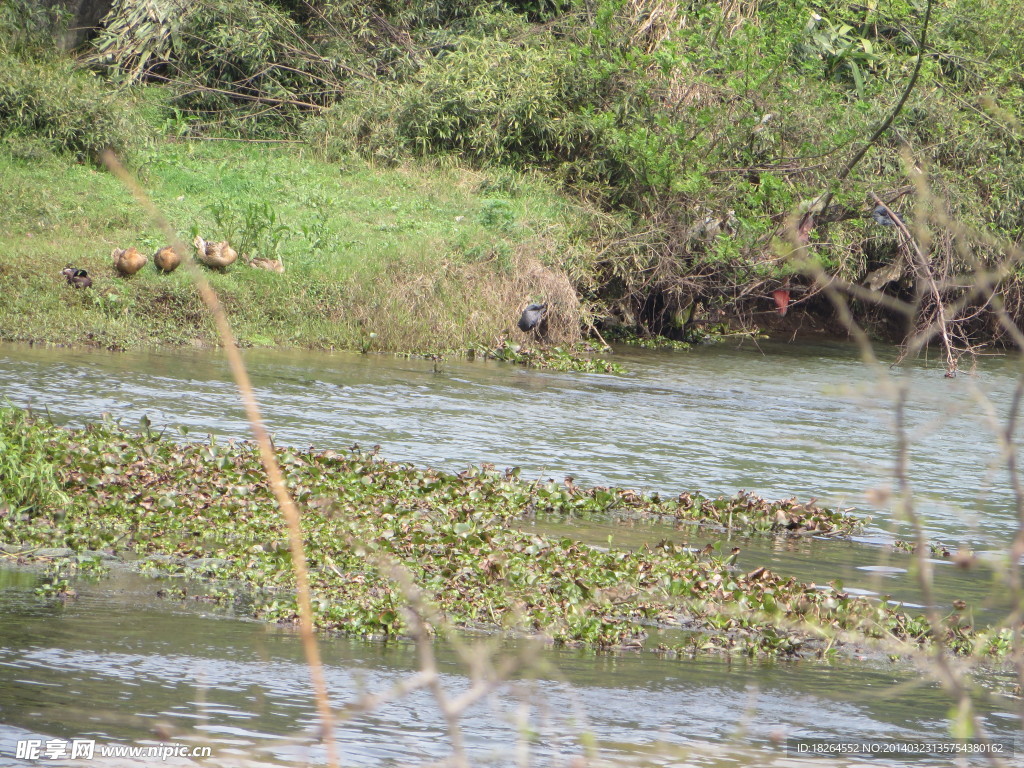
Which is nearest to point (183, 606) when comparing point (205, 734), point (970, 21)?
point (205, 734)

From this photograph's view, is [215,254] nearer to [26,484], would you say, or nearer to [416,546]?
[26,484]

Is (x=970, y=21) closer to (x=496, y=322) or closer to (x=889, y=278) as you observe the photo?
(x=889, y=278)

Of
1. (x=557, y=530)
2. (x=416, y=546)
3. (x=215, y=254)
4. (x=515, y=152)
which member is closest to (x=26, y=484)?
(x=416, y=546)

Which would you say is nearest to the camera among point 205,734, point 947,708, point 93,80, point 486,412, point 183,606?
point 205,734

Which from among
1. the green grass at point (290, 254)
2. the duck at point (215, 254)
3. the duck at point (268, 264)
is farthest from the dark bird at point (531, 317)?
the duck at point (215, 254)

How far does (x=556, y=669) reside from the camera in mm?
5699

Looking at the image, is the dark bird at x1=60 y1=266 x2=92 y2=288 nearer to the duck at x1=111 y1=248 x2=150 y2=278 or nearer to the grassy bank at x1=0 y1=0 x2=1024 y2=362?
the grassy bank at x1=0 y1=0 x2=1024 y2=362

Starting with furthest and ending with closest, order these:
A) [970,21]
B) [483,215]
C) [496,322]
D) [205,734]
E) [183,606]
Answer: [970,21]
[483,215]
[496,322]
[183,606]
[205,734]

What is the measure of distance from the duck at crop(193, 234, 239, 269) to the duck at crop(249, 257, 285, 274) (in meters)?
0.39

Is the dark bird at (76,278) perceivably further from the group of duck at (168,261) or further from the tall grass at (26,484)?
the tall grass at (26,484)

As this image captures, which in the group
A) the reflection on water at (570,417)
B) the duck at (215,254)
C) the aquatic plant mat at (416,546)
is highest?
the duck at (215,254)

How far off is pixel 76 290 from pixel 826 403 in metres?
9.22

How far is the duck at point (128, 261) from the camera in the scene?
16.5 meters

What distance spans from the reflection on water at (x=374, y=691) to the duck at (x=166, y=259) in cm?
1066
